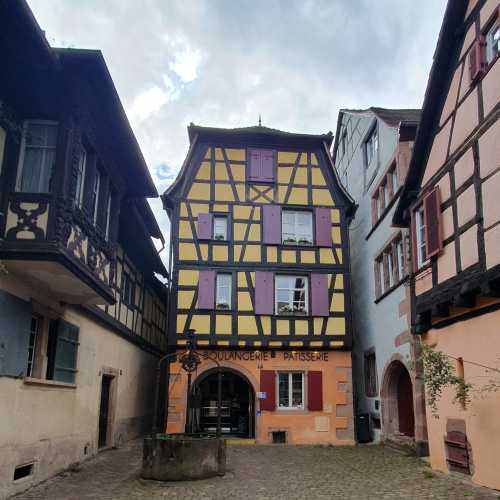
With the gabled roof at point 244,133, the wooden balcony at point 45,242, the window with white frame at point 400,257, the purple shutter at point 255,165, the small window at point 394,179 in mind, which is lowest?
the wooden balcony at point 45,242

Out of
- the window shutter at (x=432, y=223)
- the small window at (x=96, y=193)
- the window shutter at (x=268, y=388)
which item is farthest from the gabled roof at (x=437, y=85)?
the window shutter at (x=268, y=388)

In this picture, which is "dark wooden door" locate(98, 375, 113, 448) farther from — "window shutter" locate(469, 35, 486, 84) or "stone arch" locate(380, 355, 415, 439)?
"window shutter" locate(469, 35, 486, 84)

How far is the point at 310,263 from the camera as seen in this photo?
19.5 m

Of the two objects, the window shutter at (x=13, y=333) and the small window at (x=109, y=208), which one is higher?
the small window at (x=109, y=208)

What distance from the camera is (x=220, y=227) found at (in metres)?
19.7

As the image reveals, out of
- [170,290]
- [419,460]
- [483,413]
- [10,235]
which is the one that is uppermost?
[170,290]

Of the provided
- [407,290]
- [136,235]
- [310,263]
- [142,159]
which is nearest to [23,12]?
[142,159]

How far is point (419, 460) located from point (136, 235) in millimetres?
9067

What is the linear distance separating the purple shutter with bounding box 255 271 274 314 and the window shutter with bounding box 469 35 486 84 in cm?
1049

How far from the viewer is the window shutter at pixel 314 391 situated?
18234 millimetres

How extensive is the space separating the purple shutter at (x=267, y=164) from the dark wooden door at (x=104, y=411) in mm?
8571

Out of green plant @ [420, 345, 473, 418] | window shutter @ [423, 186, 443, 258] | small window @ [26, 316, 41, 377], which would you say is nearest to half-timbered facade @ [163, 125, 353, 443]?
small window @ [26, 316, 41, 377]

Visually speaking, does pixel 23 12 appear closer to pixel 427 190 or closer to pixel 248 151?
pixel 427 190

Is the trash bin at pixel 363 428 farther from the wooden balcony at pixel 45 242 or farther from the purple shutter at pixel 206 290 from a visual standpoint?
the wooden balcony at pixel 45 242
